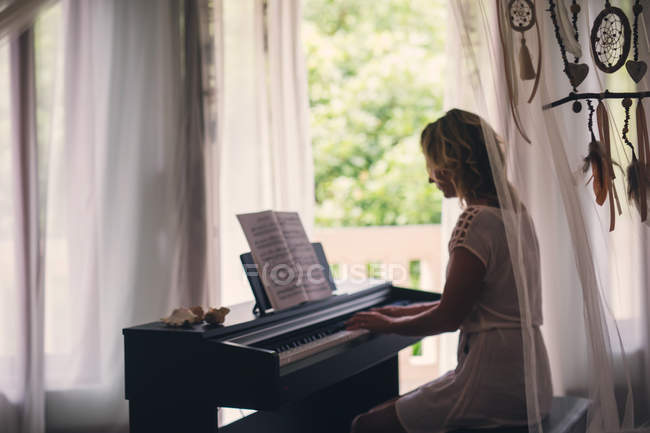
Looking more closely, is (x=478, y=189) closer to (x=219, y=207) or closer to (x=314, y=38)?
(x=219, y=207)

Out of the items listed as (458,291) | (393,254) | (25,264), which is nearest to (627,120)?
(458,291)


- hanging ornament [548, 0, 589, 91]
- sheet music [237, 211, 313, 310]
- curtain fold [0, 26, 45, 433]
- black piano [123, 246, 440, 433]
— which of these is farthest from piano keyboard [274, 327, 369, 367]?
curtain fold [0, 26, 45, 433]

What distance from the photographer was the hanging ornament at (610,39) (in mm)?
1429

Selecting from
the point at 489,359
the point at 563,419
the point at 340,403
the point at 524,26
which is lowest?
the point at 340,403

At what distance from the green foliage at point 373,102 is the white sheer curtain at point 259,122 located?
422 cm

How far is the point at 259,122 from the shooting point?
318 cm

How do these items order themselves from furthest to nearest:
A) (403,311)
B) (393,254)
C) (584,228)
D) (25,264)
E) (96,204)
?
(393,254) < (96,204) < (25,264) < (403,311) < (584,228)

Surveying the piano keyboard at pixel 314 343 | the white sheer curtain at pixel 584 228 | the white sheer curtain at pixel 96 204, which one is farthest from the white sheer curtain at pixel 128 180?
the white sheer curtain at pixel 584 228

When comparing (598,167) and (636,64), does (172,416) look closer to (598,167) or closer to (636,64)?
(598,167)

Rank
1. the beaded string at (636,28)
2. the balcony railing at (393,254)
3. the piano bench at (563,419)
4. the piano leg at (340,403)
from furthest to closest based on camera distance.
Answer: the balcony railing at (393,254), the piano leg at (340,403), the piano bench at (563,419), the beaded string at (636,28)

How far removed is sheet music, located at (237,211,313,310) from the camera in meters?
2.00

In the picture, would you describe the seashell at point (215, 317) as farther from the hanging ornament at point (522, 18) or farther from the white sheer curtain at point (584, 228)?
the hanging ornament at point (522, 18)

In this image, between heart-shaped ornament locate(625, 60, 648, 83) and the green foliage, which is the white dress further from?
the green foliage

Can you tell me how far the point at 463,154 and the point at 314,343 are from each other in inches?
28.3
